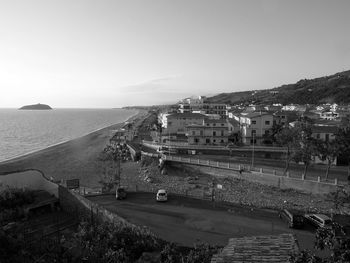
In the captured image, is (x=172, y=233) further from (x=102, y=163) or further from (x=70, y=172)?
(x=102, y=163)

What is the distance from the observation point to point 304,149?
110 ft

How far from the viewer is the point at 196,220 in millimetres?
20422

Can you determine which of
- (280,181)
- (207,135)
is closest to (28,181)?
(280,181)

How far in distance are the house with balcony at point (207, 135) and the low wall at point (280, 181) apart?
15.0 meters

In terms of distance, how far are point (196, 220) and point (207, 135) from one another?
34.9 meters

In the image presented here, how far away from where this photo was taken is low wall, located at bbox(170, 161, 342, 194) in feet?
96.3

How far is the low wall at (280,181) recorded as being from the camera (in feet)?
96.3

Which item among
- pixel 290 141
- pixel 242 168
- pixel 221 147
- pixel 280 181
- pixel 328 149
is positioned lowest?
pixel 280 181

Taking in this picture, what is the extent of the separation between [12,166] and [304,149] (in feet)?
151

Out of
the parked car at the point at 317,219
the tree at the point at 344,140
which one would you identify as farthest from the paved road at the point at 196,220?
the tree at the point at 344,140

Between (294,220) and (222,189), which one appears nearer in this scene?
(294,220)

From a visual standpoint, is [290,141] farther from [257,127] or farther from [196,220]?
[196,220]

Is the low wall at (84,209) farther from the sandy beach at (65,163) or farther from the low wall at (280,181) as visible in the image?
the low wall at (280,181)

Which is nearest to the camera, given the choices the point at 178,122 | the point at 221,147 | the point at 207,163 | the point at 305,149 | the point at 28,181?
the point at 28,181
